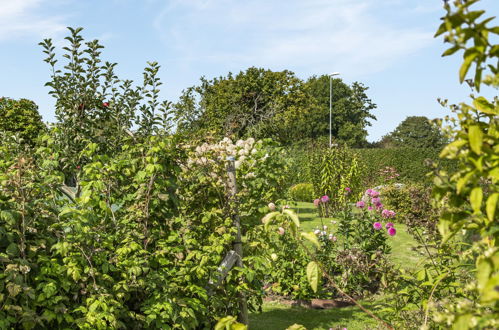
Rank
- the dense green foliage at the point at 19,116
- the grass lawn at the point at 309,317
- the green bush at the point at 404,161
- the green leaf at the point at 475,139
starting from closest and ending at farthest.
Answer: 1. the green leaf at the point at 475,139
2. the grass lawn at the point at 309,317
3. the dense green foliage at the point at 19,116
4. the green bush at the point at 404,161

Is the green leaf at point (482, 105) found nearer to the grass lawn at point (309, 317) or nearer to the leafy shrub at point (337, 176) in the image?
the grass lawn at point (309, 317)

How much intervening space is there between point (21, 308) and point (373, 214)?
5.57m

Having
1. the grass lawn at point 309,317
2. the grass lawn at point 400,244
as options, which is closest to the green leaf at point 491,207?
the grass lawn at point 309,317

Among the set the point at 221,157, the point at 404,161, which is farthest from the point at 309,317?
the point at 404,161

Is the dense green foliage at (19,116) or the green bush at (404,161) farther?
the green bush at (404,161)

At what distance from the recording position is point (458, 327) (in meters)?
1.09

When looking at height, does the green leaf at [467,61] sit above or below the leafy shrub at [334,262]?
above

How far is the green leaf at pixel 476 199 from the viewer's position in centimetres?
115

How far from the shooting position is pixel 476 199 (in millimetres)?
1166

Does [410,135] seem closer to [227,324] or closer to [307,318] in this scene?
[307,318]

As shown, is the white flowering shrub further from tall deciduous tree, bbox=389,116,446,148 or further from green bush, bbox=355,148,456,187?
tall deciduous tree, bbox=389,116,446,148

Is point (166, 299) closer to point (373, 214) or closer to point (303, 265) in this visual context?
point (303, 265)

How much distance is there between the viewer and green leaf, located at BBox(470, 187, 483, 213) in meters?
1.15

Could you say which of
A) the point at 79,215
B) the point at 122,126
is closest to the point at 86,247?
the point at 79,215
